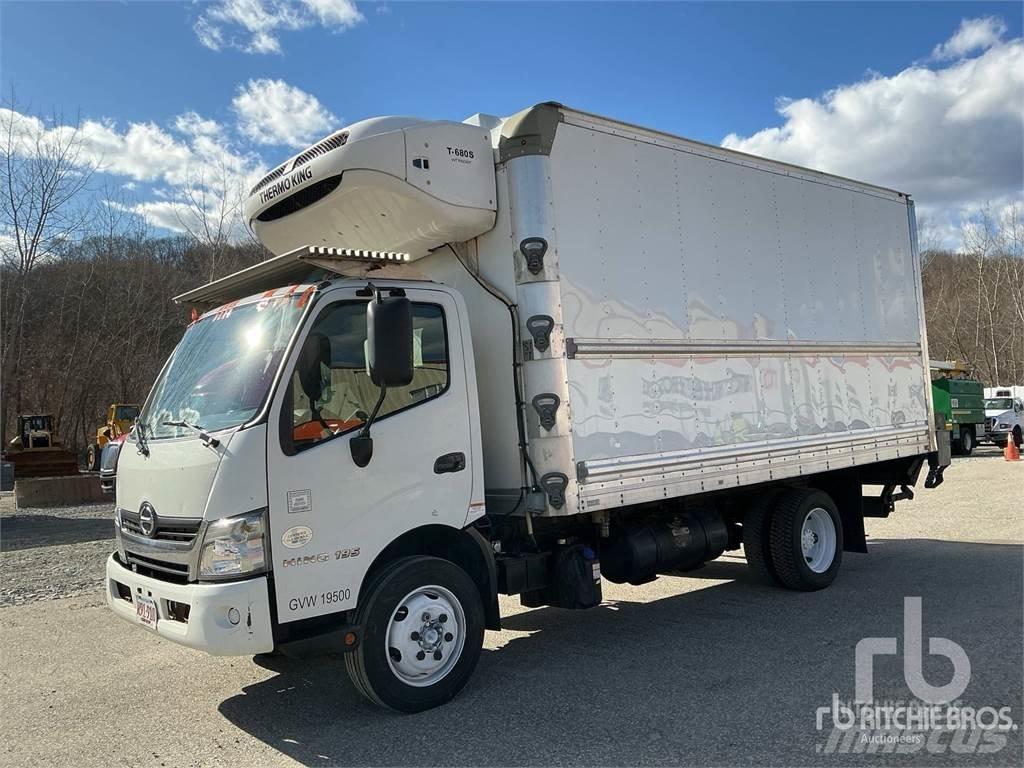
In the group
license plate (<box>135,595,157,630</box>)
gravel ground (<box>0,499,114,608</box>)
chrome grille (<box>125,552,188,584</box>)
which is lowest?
gravel ground (<box>0,499,114,608</box>)

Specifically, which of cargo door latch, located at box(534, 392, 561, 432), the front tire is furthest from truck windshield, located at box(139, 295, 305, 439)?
cargo door latch, located at box(534, 392, 561, 432)

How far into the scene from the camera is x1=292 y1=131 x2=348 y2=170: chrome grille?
16.6 ft

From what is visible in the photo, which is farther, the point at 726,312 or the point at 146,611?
the point at 726,312

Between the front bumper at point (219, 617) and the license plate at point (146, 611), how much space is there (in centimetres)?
13

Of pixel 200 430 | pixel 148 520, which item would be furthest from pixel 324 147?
pixel 148 520

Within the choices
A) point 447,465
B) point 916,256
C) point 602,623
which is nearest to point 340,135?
point 447,465

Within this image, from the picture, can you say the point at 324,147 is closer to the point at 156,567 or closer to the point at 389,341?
the point at 389,341

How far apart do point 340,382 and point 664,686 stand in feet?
9.22

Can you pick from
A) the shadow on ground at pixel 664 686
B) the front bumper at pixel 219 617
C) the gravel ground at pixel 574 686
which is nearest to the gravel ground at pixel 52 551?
the gravel ground at pixel 574 686

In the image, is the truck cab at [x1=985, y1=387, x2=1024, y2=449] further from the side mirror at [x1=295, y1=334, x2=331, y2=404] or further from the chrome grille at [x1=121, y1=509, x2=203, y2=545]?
the chrome grille at [x1=121, y1=509, x2=203, y2=545]

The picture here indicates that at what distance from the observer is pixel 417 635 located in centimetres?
466

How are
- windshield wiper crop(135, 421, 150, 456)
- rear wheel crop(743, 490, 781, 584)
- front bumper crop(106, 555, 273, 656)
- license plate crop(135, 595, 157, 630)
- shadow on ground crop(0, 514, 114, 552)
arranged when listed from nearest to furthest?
front bumper crop(106, 555, 273, 656) → license plate crop(135, 595, 157, 630) → windshield wiper crop(135, 421, 150, 456) → rear wheel crop(743, 490, 781, 584) → shadow on ground crop(0, 514, 114, 552)

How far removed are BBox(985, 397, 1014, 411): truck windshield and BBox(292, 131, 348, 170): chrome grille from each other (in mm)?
30356

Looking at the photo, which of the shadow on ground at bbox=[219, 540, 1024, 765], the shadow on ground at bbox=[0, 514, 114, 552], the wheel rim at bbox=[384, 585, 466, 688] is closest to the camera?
the shadow on ground at bbox=[219, 540, 1024, 765]
